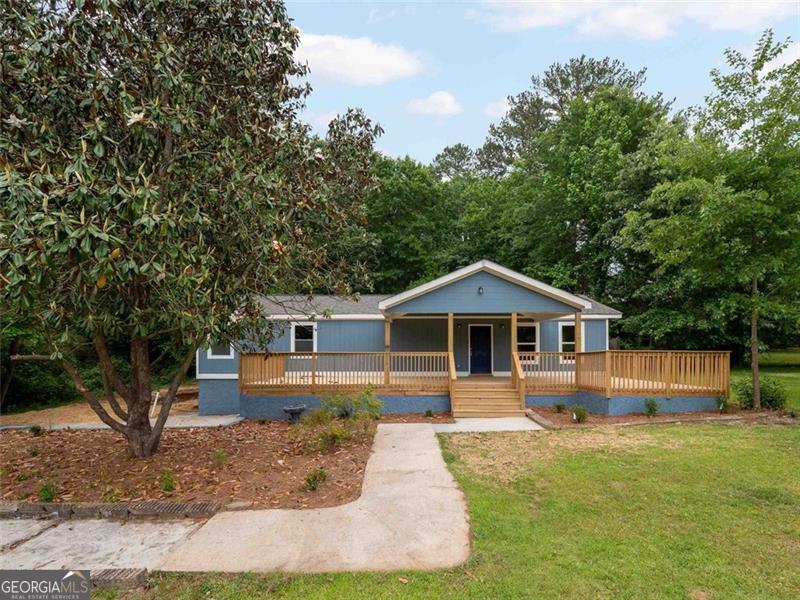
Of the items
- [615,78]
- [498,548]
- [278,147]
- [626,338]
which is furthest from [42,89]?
[615,78]

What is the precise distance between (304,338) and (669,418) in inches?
420

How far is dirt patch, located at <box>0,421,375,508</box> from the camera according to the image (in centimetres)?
569

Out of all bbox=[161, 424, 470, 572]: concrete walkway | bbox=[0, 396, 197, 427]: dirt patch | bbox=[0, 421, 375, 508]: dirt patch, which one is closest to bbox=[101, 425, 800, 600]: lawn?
bbox=[161, 424, 470, 572]: concrete walkway

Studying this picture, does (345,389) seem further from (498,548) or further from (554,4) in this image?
(554,4)

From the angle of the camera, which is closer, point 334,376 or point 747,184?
point 747,184

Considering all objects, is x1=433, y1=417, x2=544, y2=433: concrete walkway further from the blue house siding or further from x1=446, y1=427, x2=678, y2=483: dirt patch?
the blue house siding

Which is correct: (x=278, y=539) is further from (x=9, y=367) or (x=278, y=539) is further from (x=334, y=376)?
(x=9, y=367)

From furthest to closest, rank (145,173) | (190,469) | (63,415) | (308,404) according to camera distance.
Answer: (63,415)
(308,404)
(190,469)
(145,173)

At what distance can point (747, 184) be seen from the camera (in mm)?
10359

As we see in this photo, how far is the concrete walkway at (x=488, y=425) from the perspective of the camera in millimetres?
9648

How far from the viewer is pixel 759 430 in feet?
28.9

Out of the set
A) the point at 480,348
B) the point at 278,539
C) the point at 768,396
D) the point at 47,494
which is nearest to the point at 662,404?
the point at 768,396

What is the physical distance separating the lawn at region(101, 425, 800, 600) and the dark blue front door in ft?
26.8

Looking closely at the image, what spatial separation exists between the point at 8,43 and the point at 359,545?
6973mm
